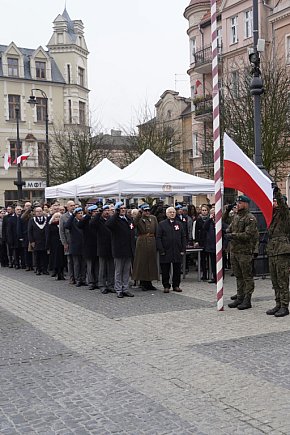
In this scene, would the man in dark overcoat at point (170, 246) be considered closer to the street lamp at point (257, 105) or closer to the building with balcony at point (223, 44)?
the street lamp at point (257, 105)

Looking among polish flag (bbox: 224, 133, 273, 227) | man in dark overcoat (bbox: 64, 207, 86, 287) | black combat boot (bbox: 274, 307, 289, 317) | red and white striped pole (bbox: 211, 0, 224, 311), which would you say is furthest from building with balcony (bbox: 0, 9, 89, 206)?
black combat boot (bbox: 274, 307, 289, 317)

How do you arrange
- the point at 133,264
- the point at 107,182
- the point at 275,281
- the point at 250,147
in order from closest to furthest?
the point at 275,281, the point at 133,264, the point at 107,182, the point at 250,147

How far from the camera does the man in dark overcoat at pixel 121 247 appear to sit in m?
11.4

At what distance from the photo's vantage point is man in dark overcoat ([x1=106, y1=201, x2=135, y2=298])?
37.3ft

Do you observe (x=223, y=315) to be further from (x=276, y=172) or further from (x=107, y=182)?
(x=276, y=172)

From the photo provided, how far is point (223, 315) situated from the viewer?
916cm

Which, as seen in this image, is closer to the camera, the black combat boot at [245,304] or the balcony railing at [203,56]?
the black combat boot at [245,304]

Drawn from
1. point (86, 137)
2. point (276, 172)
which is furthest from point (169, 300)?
point (86, 137)

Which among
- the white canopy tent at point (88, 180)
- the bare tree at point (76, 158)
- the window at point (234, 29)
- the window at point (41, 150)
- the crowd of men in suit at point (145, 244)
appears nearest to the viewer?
the crowd of men in suit at point (145, 244)

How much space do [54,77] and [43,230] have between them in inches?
1625

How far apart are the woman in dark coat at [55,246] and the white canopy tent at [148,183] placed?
4.07 feet

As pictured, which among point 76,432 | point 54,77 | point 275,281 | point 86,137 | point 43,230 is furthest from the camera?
point 54,77

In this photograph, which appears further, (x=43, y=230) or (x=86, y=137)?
(x=86, y=137)

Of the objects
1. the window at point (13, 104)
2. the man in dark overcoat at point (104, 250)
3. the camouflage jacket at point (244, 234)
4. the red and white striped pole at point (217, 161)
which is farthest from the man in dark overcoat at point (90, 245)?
the window at point (13, 104)
